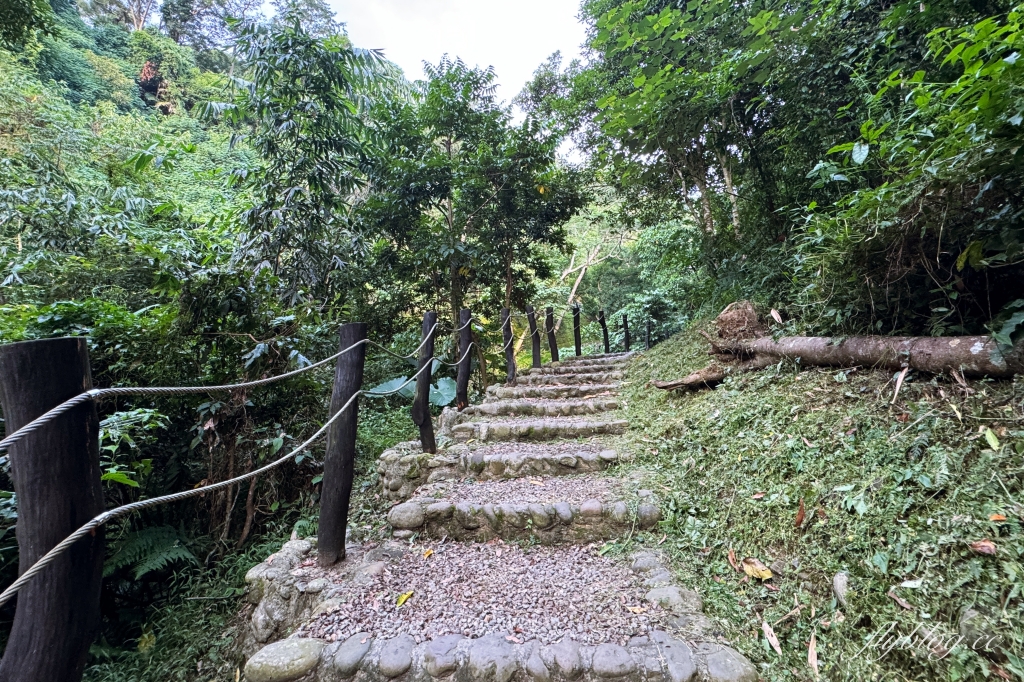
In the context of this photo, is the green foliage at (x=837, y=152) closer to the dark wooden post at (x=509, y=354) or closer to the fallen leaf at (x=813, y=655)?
the fallen leaf at (x=813, y=655)

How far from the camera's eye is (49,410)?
84 cm

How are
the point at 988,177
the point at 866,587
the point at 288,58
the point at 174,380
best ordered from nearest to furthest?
the point at 866,587
the point at 988,177
the point at 174,380
the point at 288,58

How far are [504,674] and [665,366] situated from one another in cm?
358

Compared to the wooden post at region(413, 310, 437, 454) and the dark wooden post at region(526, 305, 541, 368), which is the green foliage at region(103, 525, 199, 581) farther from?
the dark wooden post at region(526, 305, 541, 368)

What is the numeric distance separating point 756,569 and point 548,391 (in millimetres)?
3134

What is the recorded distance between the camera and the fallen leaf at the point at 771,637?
1389 mm

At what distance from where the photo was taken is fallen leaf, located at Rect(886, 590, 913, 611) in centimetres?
120

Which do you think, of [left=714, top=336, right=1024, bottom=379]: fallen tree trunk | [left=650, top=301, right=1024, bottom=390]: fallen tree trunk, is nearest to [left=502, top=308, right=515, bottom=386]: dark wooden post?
[left=650, top=301, right=1024, bottom=390]: fallen tree trunk

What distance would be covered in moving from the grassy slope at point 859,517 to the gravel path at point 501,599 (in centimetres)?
34

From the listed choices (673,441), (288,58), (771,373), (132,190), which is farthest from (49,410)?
(132,190)

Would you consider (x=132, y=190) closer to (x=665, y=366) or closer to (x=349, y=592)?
(x=349, y=592)

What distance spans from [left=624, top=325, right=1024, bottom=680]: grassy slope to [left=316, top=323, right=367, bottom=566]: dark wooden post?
161cm

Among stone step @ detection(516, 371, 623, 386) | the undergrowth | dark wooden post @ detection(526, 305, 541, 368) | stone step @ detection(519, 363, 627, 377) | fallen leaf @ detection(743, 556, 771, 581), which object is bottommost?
the undergrowth

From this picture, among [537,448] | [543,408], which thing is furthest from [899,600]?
[543,408]
